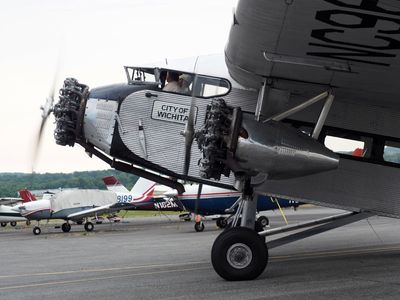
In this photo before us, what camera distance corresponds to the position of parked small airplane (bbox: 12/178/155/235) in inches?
1464

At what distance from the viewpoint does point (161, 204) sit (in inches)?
1601

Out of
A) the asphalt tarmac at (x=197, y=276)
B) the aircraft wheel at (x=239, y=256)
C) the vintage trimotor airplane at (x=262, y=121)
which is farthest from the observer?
the aircraft wheel at (x=239, y=256)

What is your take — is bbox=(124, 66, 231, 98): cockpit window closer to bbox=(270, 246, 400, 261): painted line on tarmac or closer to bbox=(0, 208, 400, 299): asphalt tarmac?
bbox=(0, 208, 400, 299): asphalt tarmac

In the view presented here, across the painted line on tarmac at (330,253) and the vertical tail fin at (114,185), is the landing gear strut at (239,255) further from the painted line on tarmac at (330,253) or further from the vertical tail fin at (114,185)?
the vertical tail fin at (114,185)

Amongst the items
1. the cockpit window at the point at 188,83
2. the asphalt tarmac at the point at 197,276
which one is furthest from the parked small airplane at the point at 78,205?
the cockpit window at the point at 188,83

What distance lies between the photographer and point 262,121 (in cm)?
930

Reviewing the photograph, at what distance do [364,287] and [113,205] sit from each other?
31.3 metres

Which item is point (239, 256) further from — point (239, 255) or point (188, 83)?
point (188, 83)

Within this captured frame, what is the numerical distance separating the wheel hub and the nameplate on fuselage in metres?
2.54

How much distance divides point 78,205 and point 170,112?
29423 millimetres

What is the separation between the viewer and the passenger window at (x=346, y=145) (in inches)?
430

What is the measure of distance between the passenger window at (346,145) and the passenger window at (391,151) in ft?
1.37

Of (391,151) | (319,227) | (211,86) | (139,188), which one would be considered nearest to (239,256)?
(319,227)

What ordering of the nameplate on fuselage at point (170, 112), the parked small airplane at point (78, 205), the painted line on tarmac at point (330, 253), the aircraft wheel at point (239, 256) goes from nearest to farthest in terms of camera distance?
the aircraft wheel at point (239, 256) → the nameplate on fuselage at point (170, 112) → the painted line on tarmac at point (330, 253) → the parked small airplane at point (78, 205)
